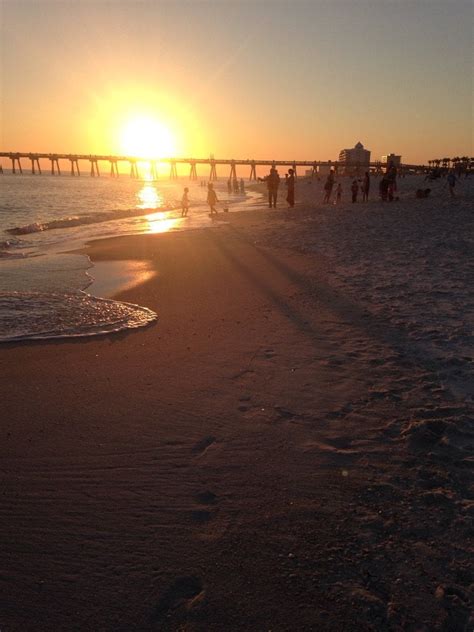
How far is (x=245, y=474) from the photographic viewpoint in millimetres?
2648

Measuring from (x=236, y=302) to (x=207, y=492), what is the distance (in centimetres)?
412

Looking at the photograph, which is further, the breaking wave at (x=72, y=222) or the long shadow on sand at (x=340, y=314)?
the breaking wave at (x=72, y=222)

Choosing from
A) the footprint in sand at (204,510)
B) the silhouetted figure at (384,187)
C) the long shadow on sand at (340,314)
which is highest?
the silhouetted figure at (384,187)

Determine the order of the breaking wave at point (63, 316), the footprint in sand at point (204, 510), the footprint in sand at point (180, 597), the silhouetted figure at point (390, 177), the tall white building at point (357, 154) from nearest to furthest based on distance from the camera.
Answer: the footprint in sand at point (180, 597)
the footprint in sand at point (204, 510)
the breaking wave at point (63, 316)
the silhouetted figure at point (390, 177)
the tall white building at point (357, 154)

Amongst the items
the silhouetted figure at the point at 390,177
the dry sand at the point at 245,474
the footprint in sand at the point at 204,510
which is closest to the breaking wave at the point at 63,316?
the dry sand at the point at 245,474

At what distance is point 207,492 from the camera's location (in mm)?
2500

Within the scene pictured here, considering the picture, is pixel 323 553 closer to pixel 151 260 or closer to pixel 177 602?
pixel 177 602

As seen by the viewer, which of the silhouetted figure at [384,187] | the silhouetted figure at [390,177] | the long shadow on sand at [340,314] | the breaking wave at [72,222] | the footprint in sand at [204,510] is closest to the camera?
the footprint in sand at [204,510]

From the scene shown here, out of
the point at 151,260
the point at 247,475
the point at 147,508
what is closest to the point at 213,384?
the point at 247,475

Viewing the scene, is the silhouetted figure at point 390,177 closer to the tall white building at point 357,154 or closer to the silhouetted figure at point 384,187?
the silhouetted figure at point 384,187

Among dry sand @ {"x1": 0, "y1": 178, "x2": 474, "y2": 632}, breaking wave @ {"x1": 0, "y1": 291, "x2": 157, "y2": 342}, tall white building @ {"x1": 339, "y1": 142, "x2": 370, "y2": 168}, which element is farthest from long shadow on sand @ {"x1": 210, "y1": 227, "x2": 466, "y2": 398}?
tall white building @ {"x1": 339, "y1": 142, "x2": 370, "y2": 168}

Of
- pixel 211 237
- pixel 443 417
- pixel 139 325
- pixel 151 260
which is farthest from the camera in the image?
pixel 211 237

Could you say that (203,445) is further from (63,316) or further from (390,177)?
(390,177)

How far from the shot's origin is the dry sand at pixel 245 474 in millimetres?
1838
